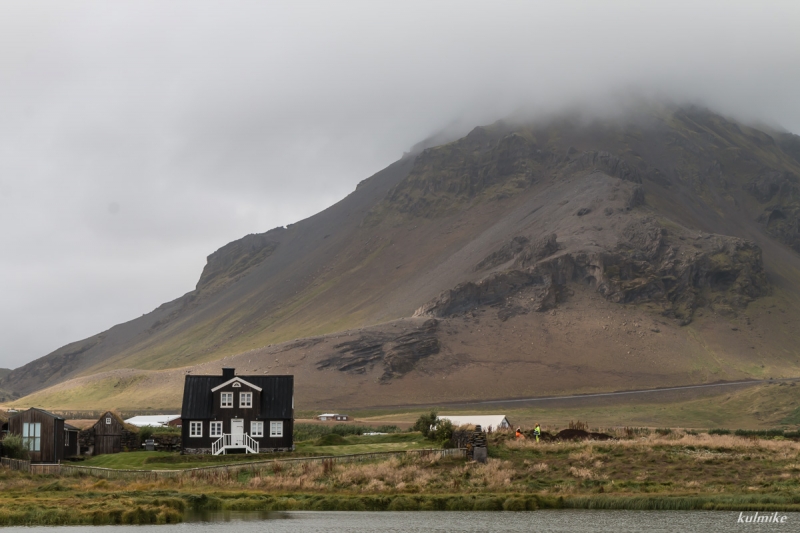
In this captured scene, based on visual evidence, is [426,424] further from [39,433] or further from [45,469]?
[45,469]

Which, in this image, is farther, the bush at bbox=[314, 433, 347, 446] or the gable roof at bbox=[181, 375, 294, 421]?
the bush at bbox=[314, 433, 347, 446]

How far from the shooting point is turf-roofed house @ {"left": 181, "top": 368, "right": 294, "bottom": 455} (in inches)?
2584

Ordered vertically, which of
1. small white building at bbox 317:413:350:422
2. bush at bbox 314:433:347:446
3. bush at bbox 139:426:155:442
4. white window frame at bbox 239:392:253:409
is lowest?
small white building at bbox 317:413:350:422

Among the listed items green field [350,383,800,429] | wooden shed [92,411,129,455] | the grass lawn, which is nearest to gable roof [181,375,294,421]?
the grass lawn

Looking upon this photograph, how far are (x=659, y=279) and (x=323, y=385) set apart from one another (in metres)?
72.6

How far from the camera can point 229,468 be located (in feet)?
173

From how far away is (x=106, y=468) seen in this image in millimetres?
54656

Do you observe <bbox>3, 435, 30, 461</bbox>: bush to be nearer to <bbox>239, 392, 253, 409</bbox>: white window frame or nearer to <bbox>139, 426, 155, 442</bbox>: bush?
<bbox>139, 426, 155, 442</bbox>: bush

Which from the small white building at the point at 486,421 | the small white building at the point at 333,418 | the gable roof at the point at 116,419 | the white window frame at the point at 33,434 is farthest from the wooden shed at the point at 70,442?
the small white building at the point at 333,418

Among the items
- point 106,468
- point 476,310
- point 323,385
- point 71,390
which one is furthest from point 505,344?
point 106,468

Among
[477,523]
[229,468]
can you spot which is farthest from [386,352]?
[477,523]

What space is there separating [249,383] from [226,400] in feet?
6.23

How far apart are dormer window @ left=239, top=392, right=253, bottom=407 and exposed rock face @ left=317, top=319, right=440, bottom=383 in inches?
3957

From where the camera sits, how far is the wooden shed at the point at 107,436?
6762 cm
